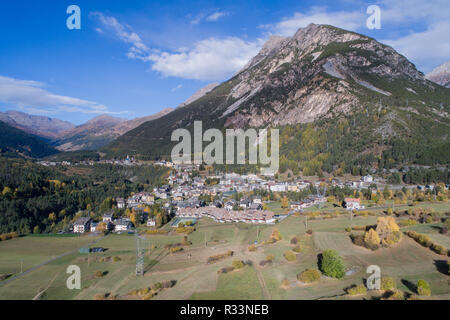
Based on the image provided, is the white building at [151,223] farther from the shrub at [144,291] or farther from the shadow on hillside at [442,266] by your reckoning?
the shadow on hillside at [442,266]

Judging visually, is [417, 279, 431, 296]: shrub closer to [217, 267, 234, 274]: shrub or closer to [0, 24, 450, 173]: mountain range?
[217, 267, 234, 274]: shrub

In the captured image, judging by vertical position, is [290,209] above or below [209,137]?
below

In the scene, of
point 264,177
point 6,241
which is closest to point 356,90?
point 264,177

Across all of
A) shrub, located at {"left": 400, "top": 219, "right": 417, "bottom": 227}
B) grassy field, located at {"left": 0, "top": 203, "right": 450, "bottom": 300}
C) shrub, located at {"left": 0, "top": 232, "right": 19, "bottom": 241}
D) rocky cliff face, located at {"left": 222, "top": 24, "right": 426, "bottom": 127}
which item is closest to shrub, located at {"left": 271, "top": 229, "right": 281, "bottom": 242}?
grassy field, located at {"left": 0, "top": 203, "right": 450, "bottom": 300}

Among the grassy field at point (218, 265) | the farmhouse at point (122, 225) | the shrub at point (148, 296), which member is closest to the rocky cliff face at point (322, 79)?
the grassy field at point (218, 265)
